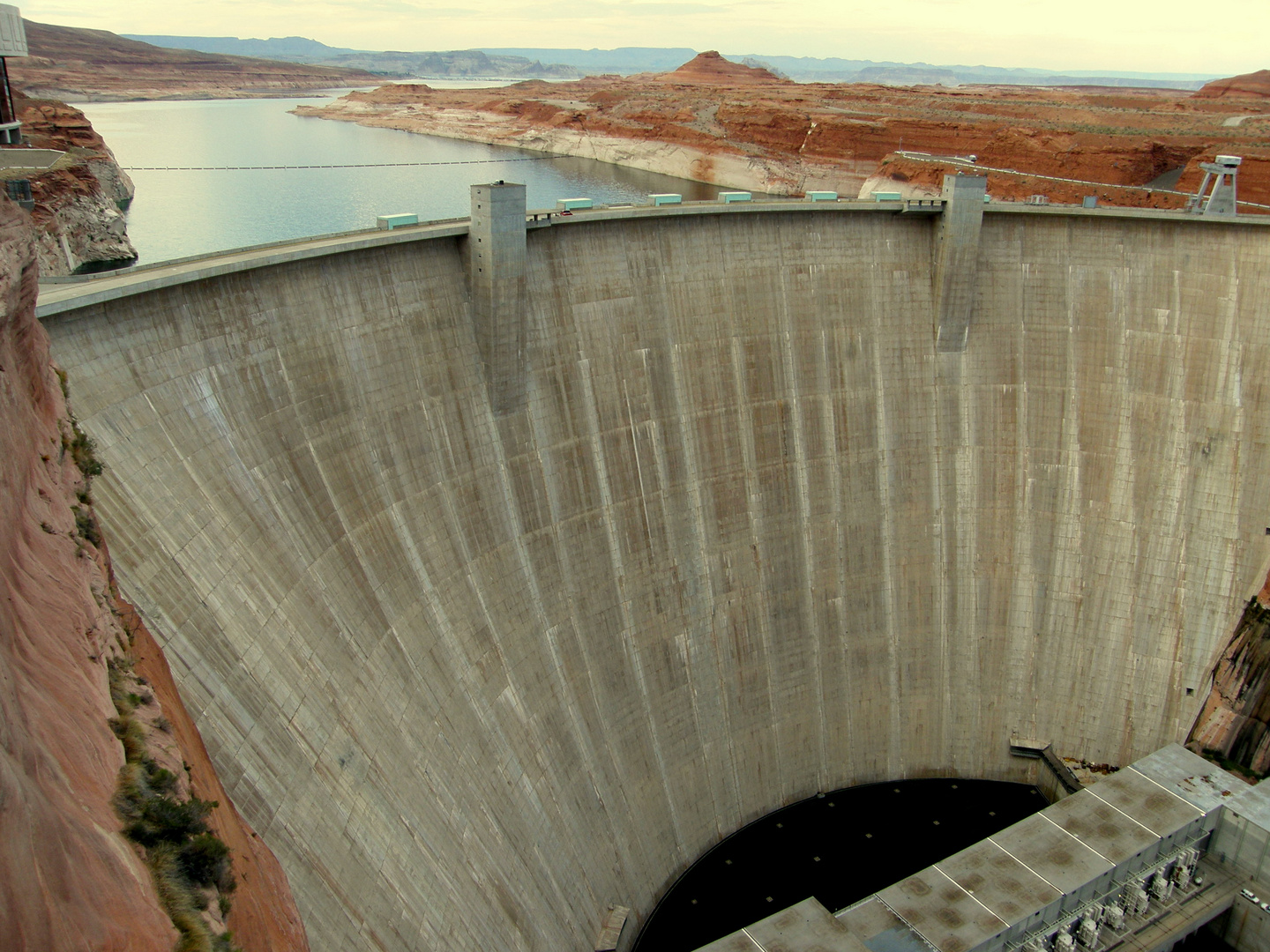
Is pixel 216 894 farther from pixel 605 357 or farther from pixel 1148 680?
pixel 1148 680

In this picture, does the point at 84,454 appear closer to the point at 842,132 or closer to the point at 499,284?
the point at 499,284

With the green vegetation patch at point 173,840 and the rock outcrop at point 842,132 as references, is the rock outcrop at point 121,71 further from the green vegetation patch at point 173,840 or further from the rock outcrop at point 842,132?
the green vegetation patch at point 173,840

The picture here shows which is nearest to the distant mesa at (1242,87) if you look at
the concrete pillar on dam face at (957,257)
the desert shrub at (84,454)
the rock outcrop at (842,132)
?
the rock outcrop at (842,132)

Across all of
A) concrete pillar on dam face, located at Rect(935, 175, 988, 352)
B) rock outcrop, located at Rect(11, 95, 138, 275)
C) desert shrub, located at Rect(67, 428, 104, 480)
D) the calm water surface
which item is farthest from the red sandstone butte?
desert shrub, located at Rect(67, 428, 104, 480)

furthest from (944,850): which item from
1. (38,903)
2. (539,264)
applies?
(38,903)

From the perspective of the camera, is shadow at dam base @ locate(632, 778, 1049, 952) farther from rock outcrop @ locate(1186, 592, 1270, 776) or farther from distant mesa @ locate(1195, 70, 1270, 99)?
distant mesa @ locate(1195, 70, 1270, 99)

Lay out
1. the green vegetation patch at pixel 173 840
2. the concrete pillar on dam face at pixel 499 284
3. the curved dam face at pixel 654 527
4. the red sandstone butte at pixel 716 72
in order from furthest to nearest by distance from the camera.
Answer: the red sandstone butte at pixel 716 72, the concrete pillar on dam face at pixel 499 284, the curved dam face at pixel 654 527, the green vegetation patch at pixel 173 840

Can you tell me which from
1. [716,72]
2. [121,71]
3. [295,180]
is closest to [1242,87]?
[716,72]
